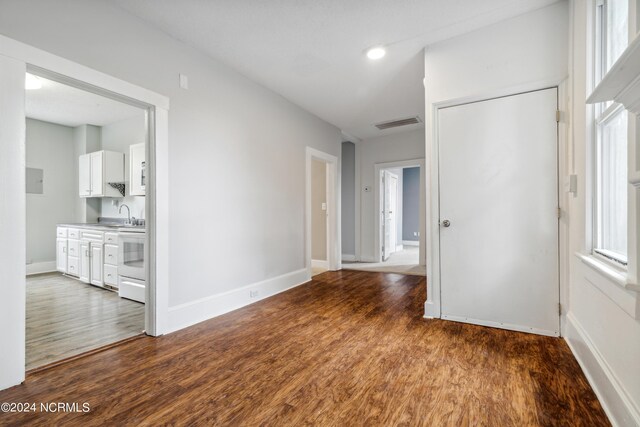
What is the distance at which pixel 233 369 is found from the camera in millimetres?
1898

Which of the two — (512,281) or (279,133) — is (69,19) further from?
(512,281)

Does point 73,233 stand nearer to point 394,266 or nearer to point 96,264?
point 96,264

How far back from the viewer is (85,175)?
504 cm

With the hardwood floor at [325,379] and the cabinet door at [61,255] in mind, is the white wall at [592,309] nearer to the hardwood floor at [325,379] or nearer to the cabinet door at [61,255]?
the hardwood floor at [325,379]

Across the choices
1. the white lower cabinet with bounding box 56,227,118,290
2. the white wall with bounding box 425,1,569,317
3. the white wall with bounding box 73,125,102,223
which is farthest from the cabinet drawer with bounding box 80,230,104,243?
the white wall with bounding box 425,1,569,317

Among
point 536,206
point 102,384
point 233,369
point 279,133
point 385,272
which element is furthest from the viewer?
point 385,272

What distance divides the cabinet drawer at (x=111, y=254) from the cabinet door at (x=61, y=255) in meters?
1.35

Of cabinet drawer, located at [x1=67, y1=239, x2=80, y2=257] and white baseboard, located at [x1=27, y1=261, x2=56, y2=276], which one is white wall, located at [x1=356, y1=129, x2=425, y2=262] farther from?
white baseboard, located at [x1=27, y1=261, x2=56, y2=276]

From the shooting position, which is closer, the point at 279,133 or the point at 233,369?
the point at 233,369

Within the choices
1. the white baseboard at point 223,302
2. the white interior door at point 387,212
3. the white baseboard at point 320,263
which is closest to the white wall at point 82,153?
the white baseboard at point 223,302

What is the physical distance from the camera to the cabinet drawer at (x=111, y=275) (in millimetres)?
3787

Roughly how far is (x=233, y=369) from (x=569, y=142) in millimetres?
2808

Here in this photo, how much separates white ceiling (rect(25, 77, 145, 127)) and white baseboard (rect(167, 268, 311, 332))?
2.88 meters

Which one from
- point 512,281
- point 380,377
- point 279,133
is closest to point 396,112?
point 279,133
